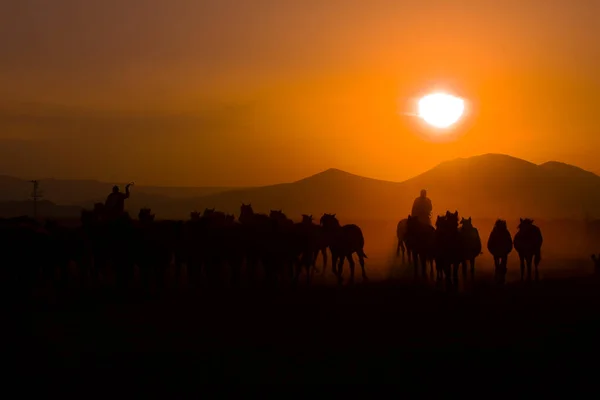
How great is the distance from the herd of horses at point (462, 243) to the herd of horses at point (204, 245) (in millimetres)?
32

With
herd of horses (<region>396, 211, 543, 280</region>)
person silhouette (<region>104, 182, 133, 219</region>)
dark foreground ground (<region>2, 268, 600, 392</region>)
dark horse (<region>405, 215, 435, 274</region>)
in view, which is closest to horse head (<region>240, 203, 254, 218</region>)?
person silhouette (<region>104, 182, 133, 219</region>)

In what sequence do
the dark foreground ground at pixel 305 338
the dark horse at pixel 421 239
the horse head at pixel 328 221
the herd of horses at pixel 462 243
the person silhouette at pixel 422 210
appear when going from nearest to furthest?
the dark foreground ground at pixel 305 338 → the herd of horses at pixel 462 243 → the dark horse at pixel 421 239 → the horse head at pixel 328 221 → the person silhouette at pixel 422 210

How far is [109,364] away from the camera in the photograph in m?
13.3

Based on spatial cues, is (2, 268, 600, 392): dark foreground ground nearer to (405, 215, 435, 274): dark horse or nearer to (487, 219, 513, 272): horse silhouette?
(487, 219, 513, 272): horse silhouette

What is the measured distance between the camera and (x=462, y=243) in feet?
79.5

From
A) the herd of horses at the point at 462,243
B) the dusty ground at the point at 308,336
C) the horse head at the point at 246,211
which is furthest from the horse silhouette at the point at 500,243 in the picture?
the horse head at the point at 246,211

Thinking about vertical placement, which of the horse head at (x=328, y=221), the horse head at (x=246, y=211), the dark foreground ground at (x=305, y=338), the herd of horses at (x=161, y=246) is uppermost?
the horse head at (x=246, y=211)

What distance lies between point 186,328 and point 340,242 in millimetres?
11640

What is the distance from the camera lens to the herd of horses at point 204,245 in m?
23.2

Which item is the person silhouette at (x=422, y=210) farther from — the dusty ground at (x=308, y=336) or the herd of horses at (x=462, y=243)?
the dusty ground at (x=308, y=336)

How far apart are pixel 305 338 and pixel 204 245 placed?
10462mm

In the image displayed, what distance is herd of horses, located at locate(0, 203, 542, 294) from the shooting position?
2317cm

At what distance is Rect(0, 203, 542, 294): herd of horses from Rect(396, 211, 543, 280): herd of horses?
0.03 metres

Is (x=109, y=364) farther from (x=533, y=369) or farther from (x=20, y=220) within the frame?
(x=20, y=220)
